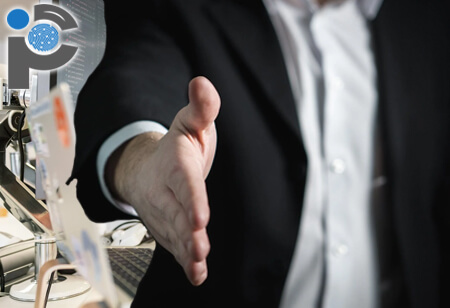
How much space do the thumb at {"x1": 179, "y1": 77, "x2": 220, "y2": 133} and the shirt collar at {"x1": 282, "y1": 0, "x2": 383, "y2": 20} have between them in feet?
0.97

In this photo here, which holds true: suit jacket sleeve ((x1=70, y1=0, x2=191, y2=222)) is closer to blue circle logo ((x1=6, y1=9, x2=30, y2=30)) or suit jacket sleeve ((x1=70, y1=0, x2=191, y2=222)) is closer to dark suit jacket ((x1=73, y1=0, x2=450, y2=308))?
dark suit jacket ((x1=73, y1=0, x2=450, y2=308))

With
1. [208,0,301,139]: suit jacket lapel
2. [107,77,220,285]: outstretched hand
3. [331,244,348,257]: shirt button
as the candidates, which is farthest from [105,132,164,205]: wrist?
[331,244,348,257]: shirt button

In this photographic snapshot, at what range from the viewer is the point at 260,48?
48cm

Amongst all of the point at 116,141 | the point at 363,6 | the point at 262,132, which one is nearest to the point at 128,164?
the point at 116,141

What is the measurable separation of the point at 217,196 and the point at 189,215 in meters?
0.29

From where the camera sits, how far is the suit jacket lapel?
0.45m

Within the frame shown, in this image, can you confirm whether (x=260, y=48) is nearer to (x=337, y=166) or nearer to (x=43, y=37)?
(x=337, y=166)

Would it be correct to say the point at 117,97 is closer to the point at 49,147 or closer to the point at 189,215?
the point at 49,147

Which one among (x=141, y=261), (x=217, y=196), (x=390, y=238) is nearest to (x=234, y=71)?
(x=217, y=196)

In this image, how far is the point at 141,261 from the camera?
74 cm

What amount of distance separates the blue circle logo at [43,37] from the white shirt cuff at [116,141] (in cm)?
56

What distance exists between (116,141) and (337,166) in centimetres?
25

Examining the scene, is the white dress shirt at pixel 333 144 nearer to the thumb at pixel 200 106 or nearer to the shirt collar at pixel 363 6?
the shirt collar at pixel 363 6

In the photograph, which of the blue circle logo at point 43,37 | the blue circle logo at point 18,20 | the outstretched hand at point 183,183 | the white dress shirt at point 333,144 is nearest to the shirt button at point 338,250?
the white dress shirt at point 333,144
